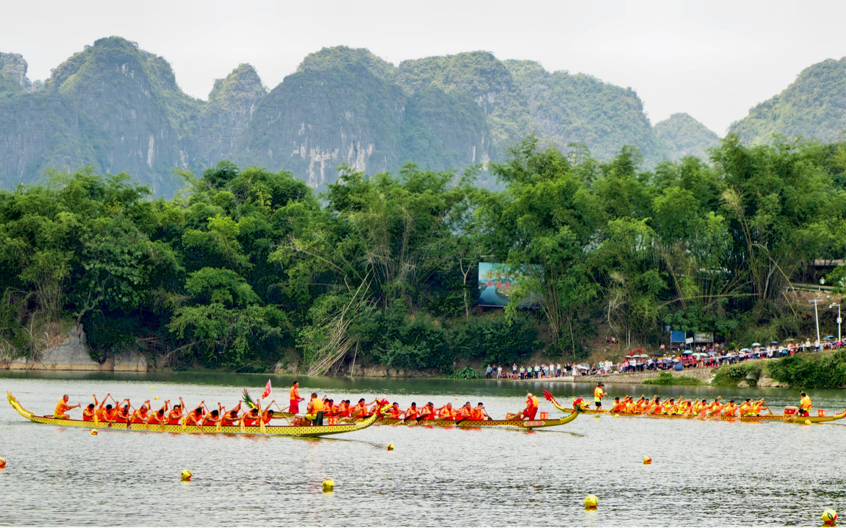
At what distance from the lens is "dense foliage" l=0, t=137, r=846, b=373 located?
202 ft

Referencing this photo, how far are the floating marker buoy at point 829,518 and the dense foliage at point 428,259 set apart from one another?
4162 cm

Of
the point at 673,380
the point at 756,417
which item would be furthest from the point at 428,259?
the point at 756,417

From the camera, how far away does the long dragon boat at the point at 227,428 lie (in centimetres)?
3017

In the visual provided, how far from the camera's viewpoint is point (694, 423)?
39188 millimetres

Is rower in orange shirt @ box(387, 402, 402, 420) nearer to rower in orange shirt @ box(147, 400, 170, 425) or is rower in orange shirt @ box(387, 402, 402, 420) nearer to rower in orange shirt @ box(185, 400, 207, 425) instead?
rower in orange shirt @ box(185, 400, 207, 425)

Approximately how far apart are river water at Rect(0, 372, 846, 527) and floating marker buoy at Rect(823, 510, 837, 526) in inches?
16.0

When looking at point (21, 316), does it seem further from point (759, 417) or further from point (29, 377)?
point (759, 417)

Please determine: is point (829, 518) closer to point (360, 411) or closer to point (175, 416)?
point (360, 411)

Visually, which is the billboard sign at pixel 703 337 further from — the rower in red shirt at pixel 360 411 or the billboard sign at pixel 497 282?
the rower in red shirt at pixel 360 411

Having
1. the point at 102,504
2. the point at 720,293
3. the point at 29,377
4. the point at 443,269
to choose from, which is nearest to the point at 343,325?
the point at 443,269

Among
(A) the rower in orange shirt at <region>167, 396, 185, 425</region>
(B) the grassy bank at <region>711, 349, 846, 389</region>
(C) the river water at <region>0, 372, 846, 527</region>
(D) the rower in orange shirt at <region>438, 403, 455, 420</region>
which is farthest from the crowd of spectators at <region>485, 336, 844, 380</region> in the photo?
(A) the rower in orange shirt at <region>167, 396, 185, 425</region>

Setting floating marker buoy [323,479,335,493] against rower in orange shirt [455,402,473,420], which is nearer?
floating marker buoy [323,479,335,493]

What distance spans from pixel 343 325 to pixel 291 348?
6368 mm

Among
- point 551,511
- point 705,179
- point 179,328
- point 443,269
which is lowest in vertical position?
point 551,511
